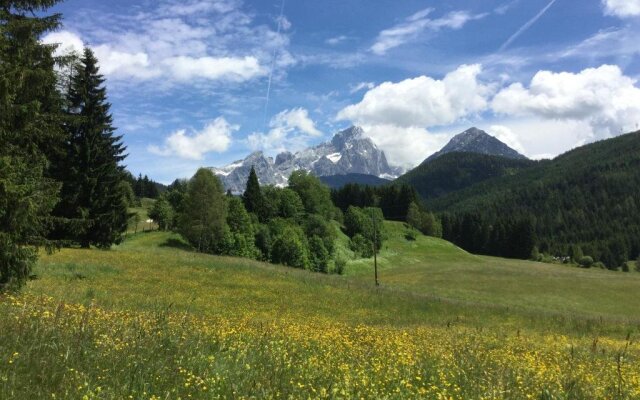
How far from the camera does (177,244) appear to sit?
7600cm

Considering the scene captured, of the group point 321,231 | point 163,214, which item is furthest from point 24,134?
point 163,214

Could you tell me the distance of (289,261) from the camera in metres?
75.4

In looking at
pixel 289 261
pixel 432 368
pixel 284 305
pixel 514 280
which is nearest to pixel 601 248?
pixel 514 280

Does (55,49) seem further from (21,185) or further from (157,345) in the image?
(157,345)

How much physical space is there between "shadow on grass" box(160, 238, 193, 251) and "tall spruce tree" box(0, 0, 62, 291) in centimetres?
5990

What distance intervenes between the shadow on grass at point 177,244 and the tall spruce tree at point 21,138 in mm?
59900

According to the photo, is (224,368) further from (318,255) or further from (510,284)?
(318,255)

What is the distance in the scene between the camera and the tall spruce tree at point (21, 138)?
462 inches

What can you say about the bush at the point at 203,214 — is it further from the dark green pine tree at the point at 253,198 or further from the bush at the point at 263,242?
the dark green pine tree at the point at 253,198

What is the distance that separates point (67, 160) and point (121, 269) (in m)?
14.6

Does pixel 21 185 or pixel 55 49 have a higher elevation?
pixel 55 49

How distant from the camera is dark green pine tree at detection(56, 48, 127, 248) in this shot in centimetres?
3728

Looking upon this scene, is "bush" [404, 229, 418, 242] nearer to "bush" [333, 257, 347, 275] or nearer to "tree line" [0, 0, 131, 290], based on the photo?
"bush" [333, 257, 347, 275]

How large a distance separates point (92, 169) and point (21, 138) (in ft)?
86.9
